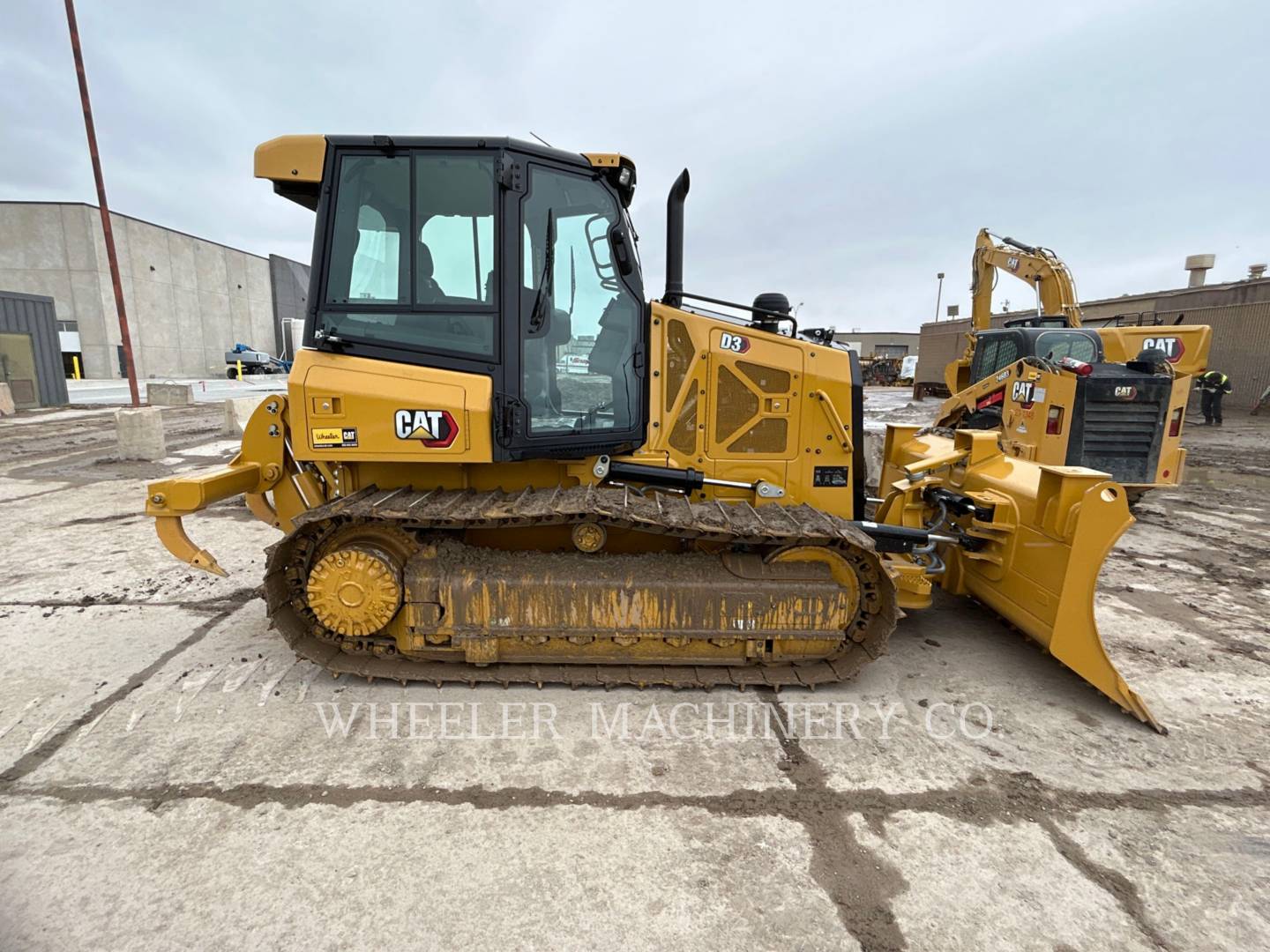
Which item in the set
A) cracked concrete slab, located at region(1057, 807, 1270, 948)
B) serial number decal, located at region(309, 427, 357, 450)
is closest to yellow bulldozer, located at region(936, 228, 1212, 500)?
cracked concrete slab, located at region(1057, 807, 1270, 948)

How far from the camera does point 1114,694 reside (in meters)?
3.18

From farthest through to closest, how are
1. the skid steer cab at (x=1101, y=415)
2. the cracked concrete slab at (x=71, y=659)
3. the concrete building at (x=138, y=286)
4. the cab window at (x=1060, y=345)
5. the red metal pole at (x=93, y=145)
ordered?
the concrete building at (x=138, y=286) → the red metal pole at (x=93, y=145) → the cab window at (x=1060, y=345) → the skid steer cab at (x=1101, y=415) → the cracked concrete slab at (x=71, y=659)

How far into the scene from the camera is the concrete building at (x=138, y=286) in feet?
113

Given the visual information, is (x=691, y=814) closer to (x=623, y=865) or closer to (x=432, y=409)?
(x=623, y=865)

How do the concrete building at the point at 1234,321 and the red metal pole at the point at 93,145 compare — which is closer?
the red metal pole at the point at 93,145

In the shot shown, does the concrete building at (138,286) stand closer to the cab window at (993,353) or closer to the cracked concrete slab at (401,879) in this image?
the cracked concrete slab at (401,879)

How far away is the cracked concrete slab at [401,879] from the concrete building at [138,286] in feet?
138

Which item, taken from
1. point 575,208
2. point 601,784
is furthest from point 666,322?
point 601,784

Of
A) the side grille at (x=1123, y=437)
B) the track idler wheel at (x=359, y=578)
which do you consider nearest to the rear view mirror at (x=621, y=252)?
the track idler wheel at (x=359, y=578)

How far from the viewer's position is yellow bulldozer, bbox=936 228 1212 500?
268 inches

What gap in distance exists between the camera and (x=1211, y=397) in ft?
53.4

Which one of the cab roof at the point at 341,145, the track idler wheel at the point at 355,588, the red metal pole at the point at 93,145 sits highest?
the red metal pole at the point at 93,145

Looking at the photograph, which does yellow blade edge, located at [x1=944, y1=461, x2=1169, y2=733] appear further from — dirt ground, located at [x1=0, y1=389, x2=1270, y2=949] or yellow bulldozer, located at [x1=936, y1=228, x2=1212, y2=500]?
yellow bulldozer, located at [x1=936, y1=228, x2=1212, y2=500]

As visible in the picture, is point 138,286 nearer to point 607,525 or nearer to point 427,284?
point 427,284
